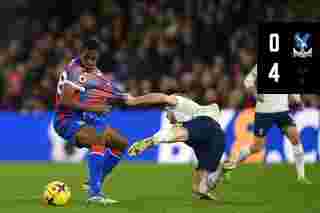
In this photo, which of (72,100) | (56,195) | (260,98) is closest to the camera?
(56,195)

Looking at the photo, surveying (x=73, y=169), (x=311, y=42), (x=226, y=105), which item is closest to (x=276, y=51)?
(x=311, y=42)

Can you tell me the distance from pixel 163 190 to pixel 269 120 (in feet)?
7.91

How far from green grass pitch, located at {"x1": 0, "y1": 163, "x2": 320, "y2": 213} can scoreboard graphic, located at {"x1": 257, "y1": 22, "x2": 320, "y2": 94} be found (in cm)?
152

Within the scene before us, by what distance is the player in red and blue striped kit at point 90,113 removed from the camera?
42.5 feet

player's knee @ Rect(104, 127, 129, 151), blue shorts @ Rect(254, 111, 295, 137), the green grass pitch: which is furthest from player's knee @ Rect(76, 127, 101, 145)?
blue shorts @ Rect(254, 111, 295, 137)

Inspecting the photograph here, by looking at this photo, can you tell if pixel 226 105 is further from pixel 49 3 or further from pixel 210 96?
pixel 49 3

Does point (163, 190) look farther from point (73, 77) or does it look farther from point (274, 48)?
point (274, 48)

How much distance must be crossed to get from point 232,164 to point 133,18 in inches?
385

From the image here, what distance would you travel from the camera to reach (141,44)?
76.9ft

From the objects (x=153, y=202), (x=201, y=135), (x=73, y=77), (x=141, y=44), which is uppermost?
(x=141, y=44)

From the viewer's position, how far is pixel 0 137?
71.3 ft

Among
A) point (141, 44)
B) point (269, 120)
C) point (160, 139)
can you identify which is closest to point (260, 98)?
point (269, 120)

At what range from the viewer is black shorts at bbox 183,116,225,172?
13.6m

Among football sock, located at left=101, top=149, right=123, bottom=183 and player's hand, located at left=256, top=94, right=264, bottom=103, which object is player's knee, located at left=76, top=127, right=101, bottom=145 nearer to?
football sock, located at left=101, top=149, right=123, bottom=183
